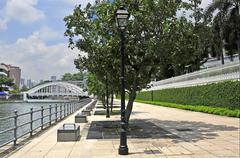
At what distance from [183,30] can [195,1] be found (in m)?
2.24

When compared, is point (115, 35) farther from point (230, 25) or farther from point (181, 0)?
point (230, 25)

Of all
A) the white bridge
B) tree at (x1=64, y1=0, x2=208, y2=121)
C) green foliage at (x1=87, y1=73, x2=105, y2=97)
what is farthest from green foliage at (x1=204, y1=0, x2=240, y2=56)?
the white bridge

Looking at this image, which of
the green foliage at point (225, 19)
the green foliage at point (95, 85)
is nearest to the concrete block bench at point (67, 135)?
the green foliage at point (95, 85)

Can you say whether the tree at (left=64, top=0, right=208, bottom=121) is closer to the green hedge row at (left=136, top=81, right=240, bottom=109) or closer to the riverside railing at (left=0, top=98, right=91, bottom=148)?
the riverside railing at (left=0, top=98, right=91, bottom=148)

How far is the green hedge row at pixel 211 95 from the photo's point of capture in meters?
29.0

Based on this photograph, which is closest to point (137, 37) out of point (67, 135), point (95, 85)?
point (67, 135)

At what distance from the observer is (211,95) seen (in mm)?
34875

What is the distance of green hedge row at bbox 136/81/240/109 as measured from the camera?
29.0m

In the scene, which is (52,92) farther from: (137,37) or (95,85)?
(137,37)

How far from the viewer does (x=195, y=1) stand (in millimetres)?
19547

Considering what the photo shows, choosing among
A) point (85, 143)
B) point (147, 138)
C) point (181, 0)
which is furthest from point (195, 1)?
point (85, 143)

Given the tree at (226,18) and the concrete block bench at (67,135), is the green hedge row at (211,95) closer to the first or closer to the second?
the tree at (226,18)

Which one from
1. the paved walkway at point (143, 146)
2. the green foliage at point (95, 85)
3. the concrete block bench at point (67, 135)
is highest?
the green foliage at point (95, 85)

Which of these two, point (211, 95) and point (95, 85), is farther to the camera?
point (95, 85)
